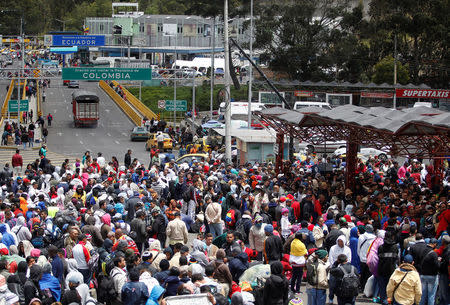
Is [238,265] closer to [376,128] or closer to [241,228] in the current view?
[241,228]

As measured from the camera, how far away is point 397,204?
18.3 m

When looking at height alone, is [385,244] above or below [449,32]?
below

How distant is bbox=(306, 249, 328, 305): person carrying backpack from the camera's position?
43.7 ft

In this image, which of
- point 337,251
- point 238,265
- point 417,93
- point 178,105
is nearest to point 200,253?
point 238,265

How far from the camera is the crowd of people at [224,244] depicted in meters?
12.2

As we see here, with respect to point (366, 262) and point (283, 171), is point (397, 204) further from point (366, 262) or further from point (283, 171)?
point (283, 171)

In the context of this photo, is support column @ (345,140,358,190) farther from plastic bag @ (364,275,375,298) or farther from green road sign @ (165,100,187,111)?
green road sign @ (165,100,187,111)

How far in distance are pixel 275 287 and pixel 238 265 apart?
1.69 meters

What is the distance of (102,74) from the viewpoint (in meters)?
52.8

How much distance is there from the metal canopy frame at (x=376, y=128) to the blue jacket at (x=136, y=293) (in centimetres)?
864

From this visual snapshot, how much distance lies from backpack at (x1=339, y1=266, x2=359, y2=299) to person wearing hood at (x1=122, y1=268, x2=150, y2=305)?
3436mm

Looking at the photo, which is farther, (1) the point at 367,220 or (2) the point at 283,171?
(2) the point at 283,171

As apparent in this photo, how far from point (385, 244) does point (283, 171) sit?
13081 mm

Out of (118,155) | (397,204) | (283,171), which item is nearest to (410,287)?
(397,204)
